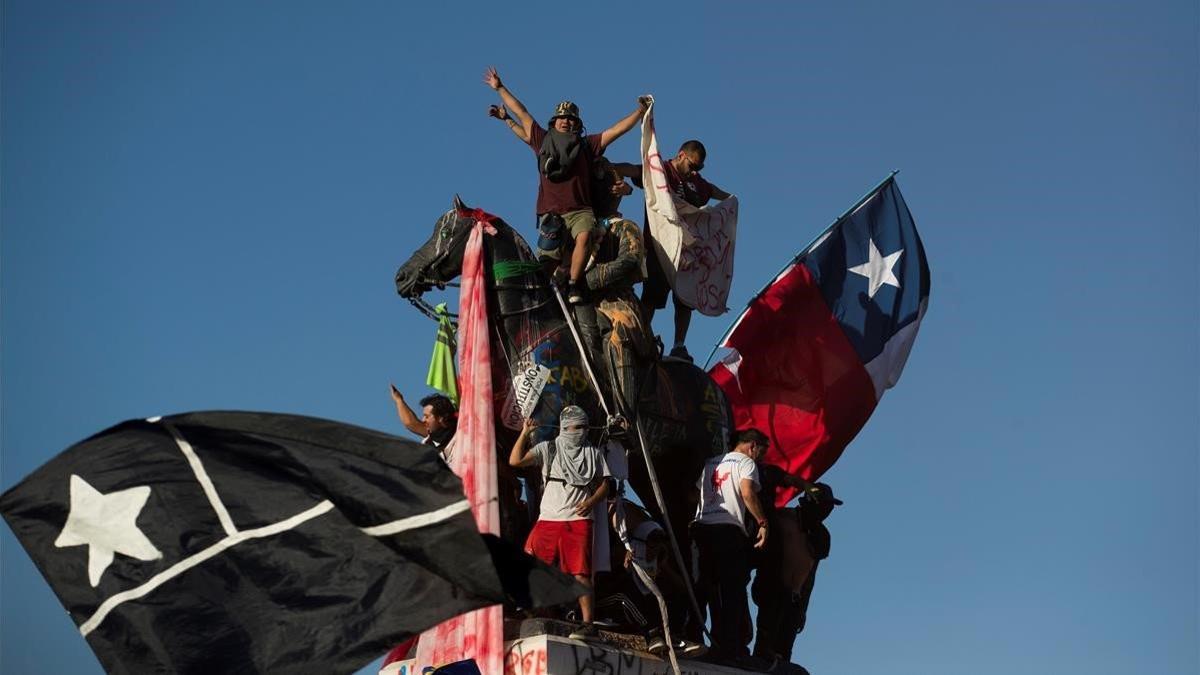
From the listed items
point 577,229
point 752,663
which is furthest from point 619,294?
point 752,663

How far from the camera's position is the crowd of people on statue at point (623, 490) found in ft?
61.9

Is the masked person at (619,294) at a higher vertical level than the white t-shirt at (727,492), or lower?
higher

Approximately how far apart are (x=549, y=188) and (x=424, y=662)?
205 inches

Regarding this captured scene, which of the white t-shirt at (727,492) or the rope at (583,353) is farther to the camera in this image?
the rope at (583,353)

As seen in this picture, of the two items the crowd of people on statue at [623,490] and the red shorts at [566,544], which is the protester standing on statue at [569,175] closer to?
the crowd of people on statue at [623,490]

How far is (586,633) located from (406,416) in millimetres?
3623

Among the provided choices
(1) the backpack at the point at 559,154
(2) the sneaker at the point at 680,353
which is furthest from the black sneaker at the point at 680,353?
(1) the backpack at the point at 559,154

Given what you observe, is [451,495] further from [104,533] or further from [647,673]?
[647,673]

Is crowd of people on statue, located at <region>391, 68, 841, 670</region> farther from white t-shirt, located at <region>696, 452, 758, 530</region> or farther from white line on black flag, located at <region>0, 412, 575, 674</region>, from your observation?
white line on black flag, located at <region>0, 412, 575, 674</region>

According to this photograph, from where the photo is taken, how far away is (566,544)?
→ 60.8 ft

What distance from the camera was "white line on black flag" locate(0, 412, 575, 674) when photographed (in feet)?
44.0

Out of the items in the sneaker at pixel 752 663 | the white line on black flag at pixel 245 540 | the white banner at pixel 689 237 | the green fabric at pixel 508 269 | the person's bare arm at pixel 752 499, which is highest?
the white banner at pixel 689 237

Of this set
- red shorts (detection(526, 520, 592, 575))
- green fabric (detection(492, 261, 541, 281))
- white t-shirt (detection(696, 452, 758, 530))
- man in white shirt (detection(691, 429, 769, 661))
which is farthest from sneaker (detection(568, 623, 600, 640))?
green fabric (detection(492, 261, 541, 281))

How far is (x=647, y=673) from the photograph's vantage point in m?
18.8
